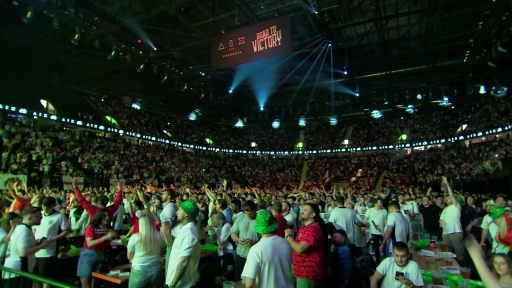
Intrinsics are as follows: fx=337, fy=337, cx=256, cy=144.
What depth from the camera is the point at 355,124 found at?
34.3m

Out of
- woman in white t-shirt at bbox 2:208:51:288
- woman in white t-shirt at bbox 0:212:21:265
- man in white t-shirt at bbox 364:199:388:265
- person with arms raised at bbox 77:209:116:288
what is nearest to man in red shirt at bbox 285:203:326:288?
person with arms raised at bbox 77:209:116:288

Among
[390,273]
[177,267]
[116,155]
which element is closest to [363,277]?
[390,273]

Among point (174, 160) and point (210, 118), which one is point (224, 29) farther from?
point (210, 118)

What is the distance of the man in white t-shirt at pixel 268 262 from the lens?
9.67 feet

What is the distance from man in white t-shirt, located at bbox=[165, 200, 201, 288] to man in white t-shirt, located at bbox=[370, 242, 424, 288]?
1.98 m

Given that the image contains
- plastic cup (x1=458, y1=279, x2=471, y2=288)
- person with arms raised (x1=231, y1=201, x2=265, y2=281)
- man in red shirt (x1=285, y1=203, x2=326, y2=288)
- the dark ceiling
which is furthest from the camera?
the dark ceiling

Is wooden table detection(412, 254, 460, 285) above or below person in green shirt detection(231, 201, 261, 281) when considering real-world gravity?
below

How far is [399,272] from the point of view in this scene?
142 inches

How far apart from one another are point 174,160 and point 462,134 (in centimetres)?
2195

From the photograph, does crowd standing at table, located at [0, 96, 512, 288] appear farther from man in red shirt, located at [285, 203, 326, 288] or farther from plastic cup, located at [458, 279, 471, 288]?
plastic cup, located at [458, 279, 471, 288]

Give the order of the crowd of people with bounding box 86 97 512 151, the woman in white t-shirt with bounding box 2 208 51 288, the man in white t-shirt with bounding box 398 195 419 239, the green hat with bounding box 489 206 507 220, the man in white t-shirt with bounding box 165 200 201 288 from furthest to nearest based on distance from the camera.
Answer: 1. the crowd of people with bounding box 86 97 512 151
2. the man in white t-shirt with bounding box 398 195 419 239
3. the green hat with bounding box 489 206 507 220
4. the woman in white t-shirt with bounding box 2 208 51 288
5. the man in white t-shirt with bounding box 165 200 201 288

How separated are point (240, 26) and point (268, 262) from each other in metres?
12.8

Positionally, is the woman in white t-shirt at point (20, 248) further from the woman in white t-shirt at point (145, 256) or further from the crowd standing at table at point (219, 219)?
the woman in white t-shirt at point (145, 256)

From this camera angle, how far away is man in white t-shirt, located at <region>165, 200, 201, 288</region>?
341cm
